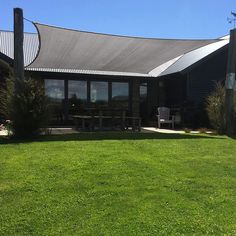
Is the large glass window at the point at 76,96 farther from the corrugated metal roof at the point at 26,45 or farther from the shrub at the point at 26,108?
the shrub at the point at 26,108

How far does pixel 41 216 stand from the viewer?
5090mm

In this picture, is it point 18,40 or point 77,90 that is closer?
point 18,40

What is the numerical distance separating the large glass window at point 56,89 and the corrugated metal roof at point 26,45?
1256 millimetres

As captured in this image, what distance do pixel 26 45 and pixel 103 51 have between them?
3501 millimetres

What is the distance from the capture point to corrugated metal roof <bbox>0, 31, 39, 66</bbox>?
715 inches

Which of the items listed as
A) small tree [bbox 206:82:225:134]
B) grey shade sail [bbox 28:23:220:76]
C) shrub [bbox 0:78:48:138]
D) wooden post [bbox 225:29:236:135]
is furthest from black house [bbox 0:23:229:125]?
shrub [bbox 0:78:48:138]

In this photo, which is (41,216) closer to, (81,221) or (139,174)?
(81,221)

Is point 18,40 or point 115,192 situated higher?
point 18,40

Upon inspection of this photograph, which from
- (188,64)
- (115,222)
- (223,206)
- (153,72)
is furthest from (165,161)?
(153,72)

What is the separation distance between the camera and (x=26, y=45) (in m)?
20.0

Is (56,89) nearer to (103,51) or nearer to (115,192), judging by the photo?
(103,51)

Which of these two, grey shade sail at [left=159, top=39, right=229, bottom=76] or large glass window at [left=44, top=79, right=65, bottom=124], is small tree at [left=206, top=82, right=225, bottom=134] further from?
large glass window at [left=44, top=79, right=65, bottom=124]

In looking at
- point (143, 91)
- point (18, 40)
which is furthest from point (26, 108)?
point (143, 91)

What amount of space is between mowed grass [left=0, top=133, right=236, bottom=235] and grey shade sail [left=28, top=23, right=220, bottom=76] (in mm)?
10100
